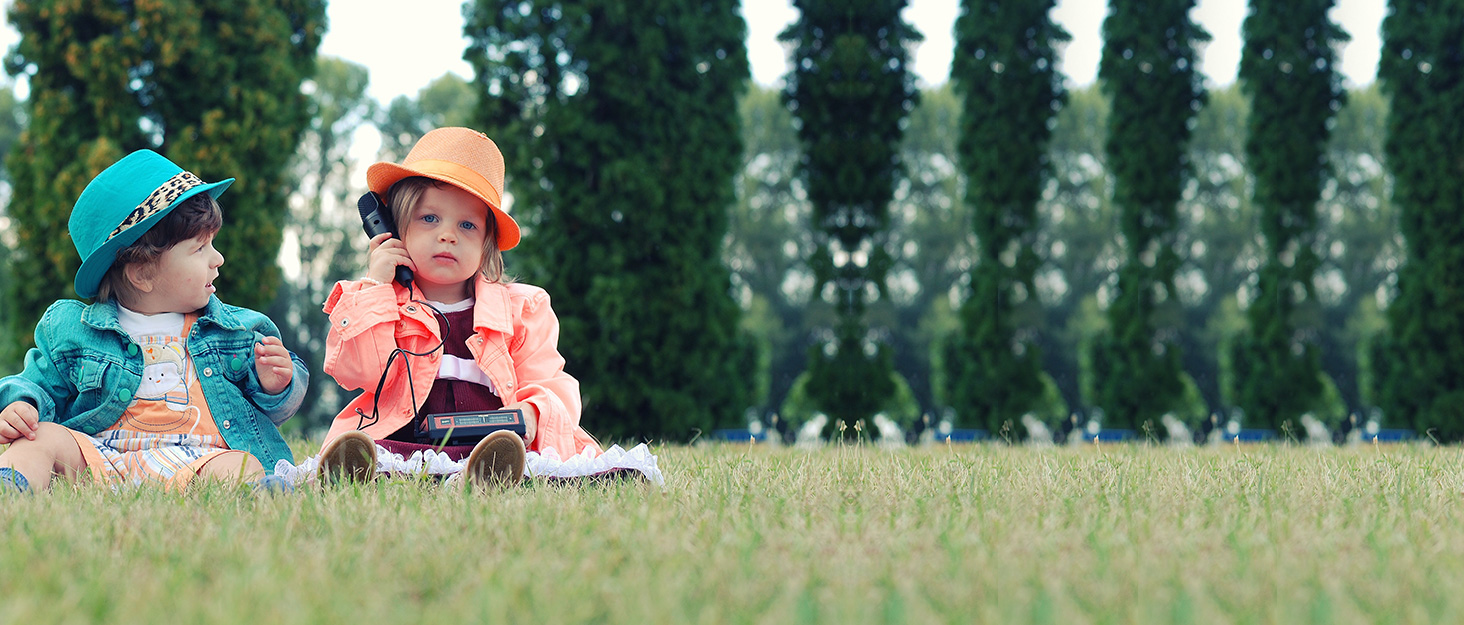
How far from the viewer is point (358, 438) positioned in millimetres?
2967

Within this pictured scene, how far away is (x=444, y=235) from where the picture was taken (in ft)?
11.1

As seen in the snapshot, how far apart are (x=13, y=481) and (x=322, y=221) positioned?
12.0m

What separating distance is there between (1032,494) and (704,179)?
15.9 ft

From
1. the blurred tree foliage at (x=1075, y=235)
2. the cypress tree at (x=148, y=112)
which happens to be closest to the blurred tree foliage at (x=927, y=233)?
the blurred tree foliage at (x=1075, y=235)

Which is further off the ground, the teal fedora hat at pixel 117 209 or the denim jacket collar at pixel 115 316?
the teal fedora hat at pixel 117 209

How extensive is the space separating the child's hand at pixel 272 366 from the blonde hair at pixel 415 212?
61cm

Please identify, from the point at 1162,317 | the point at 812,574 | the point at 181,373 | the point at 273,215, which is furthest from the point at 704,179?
the point at 812,574

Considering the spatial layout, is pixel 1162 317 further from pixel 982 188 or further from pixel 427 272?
pixel 427 272

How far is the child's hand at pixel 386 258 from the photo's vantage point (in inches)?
132

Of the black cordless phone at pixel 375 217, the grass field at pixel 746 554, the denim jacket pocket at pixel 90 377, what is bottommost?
the grass field at pixel 746 554

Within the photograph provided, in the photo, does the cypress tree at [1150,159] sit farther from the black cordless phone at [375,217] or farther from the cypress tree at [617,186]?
the black cordless phone at [375,217]

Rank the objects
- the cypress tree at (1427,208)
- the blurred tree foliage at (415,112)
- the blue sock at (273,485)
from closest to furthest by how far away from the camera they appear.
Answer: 1. the blue sock at (273,485)
2. the cypress tree at (1427,208)
3. the blurred tree foliage at (415,112)

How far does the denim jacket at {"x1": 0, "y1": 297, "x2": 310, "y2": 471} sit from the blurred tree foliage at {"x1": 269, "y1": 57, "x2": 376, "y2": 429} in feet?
33.5

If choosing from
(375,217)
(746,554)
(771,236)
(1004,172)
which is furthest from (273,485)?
(771,236)
